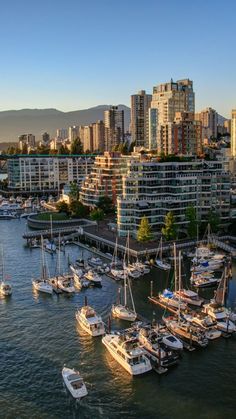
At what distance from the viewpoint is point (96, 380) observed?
3428cm

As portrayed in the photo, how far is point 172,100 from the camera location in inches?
6801

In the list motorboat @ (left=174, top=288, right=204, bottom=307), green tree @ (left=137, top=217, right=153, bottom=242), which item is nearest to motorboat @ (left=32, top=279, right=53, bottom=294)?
motorboat @ (left=174, top=288, right=204, bottom=307)

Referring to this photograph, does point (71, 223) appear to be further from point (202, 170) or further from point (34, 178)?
point (34, 178)

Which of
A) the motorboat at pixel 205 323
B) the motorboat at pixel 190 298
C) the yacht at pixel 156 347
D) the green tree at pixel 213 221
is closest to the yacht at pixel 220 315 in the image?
the motorboat at pixel 205 323

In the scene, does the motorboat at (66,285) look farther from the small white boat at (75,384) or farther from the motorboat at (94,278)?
the small white boat at (75,384)

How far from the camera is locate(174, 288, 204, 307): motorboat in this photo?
1898 inches

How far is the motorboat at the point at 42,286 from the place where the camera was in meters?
53.0

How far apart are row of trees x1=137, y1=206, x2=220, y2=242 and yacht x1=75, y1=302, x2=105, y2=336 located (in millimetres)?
27127

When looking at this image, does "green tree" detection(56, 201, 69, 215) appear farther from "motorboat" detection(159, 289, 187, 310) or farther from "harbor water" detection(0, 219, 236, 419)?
"motorboat" detection(159, 289, 187, 310)

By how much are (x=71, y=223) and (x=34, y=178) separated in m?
62.9

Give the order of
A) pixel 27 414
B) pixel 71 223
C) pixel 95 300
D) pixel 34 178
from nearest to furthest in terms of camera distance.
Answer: pixel 27 414 < pixel 95 300 < pixel 71 223 < pixel 34 178

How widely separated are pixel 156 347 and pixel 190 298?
485 inches

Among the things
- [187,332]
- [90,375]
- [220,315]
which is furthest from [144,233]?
[90,375]

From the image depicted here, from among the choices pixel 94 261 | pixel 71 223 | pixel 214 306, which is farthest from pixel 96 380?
pixel 71 223
